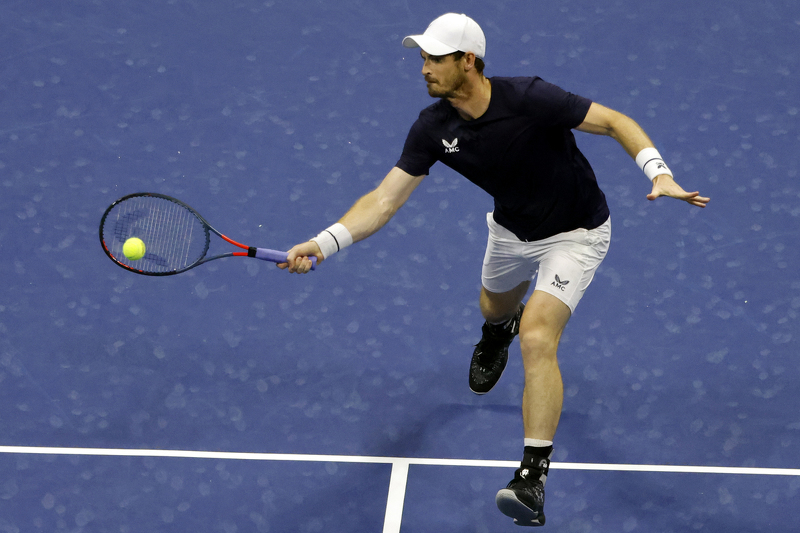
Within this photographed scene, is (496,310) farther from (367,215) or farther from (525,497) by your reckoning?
(525,497)

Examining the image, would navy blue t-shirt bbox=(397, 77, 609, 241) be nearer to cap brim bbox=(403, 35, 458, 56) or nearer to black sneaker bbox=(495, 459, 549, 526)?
cap brim bbox=(403, 35, 458, 56)

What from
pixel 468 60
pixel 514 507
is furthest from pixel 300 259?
pixel 514 507

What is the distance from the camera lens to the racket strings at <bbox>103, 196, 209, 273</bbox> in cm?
483

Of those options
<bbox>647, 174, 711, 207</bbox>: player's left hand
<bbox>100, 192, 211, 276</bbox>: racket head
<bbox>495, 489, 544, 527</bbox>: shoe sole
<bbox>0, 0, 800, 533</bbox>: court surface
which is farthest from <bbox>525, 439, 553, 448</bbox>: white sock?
<bbox>100, 192, 211, 276</bbox>: racket head

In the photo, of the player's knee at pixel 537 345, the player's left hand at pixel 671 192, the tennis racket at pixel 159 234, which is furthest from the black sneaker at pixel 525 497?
the tennis racket at pixel 159 234

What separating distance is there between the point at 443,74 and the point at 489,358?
60.2 inches

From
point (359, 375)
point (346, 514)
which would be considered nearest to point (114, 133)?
point (359, 375)

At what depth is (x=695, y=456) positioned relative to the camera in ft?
15.2

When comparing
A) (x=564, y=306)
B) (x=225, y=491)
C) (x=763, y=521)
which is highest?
(x=564, y=306)

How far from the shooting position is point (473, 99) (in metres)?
4.10

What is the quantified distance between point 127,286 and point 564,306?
2489 millimetres

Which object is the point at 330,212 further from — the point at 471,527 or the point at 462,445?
the point at 471,527

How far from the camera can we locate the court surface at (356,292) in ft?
14.9

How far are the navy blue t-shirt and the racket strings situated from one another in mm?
1235
